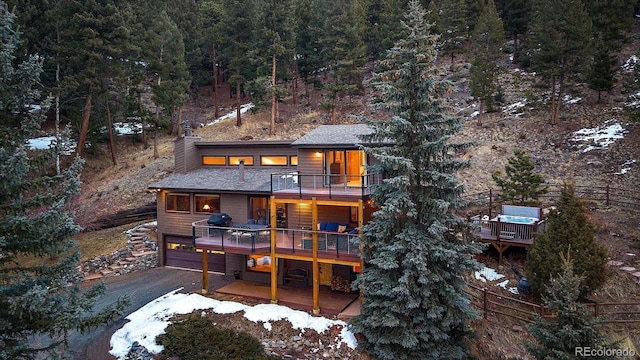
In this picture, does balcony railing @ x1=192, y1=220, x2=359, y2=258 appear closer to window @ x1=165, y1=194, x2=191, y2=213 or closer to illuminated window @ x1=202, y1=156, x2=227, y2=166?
window @ x1=165, y1=194, x2=191, y2=213

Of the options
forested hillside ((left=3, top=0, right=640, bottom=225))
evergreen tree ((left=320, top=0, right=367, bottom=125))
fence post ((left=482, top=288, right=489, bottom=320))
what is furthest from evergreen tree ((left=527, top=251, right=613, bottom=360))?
evergreen tree ((left=320, top=0, right=367, bottom=125))

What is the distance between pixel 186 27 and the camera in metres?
50.8

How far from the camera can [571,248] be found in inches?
573

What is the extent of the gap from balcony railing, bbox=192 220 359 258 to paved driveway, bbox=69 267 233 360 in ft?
8.60

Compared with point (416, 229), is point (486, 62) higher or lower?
higher

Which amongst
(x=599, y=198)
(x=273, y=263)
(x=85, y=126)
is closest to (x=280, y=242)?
(x=273, y=263)

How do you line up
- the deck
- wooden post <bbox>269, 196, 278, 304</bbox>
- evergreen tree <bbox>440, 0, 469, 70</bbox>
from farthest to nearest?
evergreen tree <bbox>440, 0, 469, 70</bbox> < wooden post <bbox>269, 196, 278, 304</bbox> < the deck

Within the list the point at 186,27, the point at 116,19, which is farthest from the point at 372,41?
the point at 116,19

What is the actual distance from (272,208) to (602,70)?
30.3 metres

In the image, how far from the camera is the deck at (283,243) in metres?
15.7

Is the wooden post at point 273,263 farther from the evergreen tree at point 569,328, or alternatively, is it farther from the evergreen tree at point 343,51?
the evergreen tree at point 343,51

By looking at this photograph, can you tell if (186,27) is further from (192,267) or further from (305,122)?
(192,267)

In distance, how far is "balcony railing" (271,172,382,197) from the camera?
16.5m

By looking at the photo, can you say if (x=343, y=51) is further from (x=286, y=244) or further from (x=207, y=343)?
(x=207, y=343)
